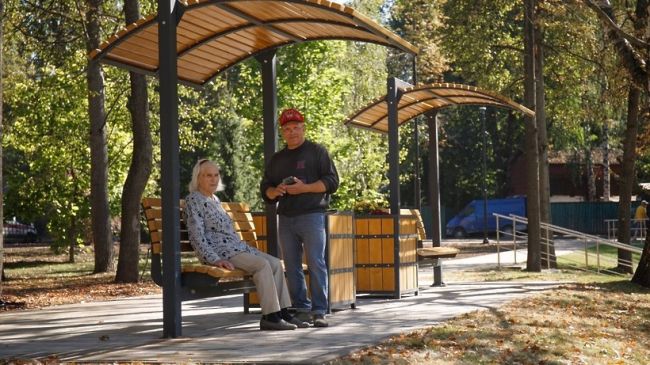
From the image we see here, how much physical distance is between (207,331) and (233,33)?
3.14m

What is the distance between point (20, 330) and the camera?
37.1 ft

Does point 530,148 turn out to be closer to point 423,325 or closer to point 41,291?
point 41,291

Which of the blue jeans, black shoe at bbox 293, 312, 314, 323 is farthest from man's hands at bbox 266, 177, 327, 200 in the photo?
black shoe at bbox 293, 312, 314, 323

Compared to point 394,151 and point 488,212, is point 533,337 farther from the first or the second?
point 488,212

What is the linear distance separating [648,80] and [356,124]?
18.0ft

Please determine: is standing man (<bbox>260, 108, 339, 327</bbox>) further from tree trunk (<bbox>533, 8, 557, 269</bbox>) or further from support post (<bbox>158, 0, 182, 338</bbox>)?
tree trunk (<bbox>533, 8, 557, 269</bbox>)

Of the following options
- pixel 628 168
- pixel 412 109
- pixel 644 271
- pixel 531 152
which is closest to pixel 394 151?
pixel 412 109

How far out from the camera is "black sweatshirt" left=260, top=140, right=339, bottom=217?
11203 millimetres

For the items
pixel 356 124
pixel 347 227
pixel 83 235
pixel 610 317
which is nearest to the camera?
pixel 347 227

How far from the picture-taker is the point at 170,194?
1024cm

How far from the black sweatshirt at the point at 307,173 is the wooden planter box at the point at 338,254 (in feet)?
2.94

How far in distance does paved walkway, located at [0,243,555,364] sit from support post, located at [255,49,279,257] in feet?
2.92

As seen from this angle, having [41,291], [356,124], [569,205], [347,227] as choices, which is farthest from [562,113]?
[569,205]

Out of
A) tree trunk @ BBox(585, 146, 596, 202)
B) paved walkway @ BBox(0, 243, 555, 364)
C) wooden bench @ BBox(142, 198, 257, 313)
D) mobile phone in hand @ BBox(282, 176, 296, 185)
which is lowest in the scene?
paved walkway @ BBox(0, 243, 555, 364)
